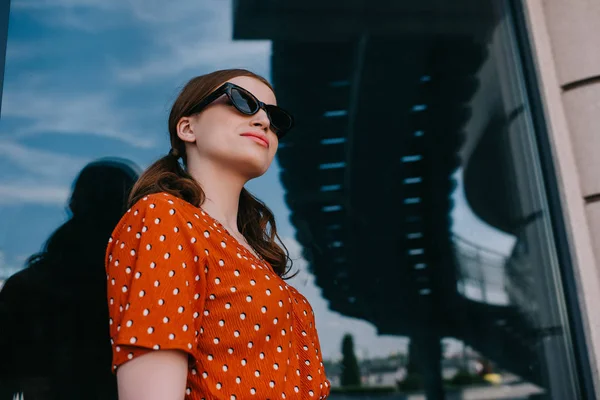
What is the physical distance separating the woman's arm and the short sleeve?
0.02 m

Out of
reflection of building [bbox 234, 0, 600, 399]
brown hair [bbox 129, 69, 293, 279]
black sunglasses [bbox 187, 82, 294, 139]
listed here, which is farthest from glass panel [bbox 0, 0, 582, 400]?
black sunglasses [bbox 187, 82, 294, 139]

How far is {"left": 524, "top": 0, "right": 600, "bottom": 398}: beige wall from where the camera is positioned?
293 cm

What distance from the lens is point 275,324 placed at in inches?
62.4

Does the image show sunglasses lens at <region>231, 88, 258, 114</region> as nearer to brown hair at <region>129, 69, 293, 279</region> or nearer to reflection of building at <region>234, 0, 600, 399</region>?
brown hair at <region>129, 69, 293, 279</region>

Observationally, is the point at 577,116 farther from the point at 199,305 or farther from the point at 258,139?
the point at 199,305

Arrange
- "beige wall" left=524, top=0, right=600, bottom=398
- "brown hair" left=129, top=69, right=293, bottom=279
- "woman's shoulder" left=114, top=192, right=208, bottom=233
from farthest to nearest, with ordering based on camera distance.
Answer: "beige wall" left=524, top=0, right=600, bottom=398 → "brown hair" left=129, top=69, right=293, bottom=279 → "woman's shoulder" left=114, top=192, right=208, bottom=233

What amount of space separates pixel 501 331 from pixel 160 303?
5538 mm

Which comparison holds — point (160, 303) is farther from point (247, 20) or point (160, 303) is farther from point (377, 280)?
point (377, 280)

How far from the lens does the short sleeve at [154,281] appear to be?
4.34ft

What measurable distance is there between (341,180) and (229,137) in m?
4.76

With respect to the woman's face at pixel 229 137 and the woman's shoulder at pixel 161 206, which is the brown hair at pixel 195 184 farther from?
the woman's shoulder at pixel 161 206

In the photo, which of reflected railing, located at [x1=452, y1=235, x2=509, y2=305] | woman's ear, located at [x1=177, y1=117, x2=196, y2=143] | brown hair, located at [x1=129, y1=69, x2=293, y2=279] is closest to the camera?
brown hair, located at [x1=129, y1=69, x2=293, y2=279]

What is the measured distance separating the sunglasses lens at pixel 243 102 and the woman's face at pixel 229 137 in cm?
2

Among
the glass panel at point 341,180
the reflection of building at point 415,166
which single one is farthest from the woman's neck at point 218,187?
the reflection of building at point 415,166
